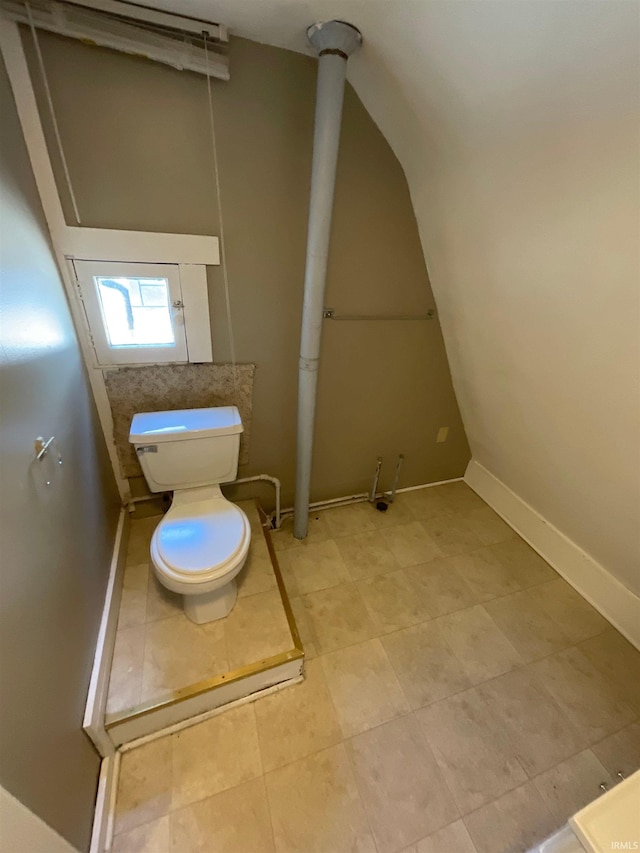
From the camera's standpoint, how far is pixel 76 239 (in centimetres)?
121

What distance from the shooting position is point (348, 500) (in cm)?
223

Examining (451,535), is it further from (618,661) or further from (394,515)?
(618,661)

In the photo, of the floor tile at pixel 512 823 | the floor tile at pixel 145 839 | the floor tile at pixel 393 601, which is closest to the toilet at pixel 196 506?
the floor tile at pixel 145 839

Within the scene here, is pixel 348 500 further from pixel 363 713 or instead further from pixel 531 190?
pixel 531 190

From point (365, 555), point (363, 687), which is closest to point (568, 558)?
point (365, 555)

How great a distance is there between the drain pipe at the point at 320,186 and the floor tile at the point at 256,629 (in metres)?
0.69

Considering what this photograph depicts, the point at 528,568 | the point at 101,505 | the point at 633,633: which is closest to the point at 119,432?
the point at 101,505

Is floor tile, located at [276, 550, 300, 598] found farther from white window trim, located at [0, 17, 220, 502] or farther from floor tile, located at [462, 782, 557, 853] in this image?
white window trim, located at [0, 17, 220, 502]

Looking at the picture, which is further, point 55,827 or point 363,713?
point 363,713

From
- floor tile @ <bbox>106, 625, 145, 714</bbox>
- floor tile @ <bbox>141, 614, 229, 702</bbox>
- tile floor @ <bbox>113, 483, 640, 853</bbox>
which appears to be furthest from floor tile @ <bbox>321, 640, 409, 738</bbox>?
floor tile @ <bbox>106, 625, 145, 714</bbox>

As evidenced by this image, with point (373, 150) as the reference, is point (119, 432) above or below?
below

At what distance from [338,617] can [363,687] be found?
0.95ft

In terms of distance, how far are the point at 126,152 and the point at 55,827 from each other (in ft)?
6.07

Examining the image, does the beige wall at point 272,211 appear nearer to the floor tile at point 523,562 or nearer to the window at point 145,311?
the window at point 145,311
